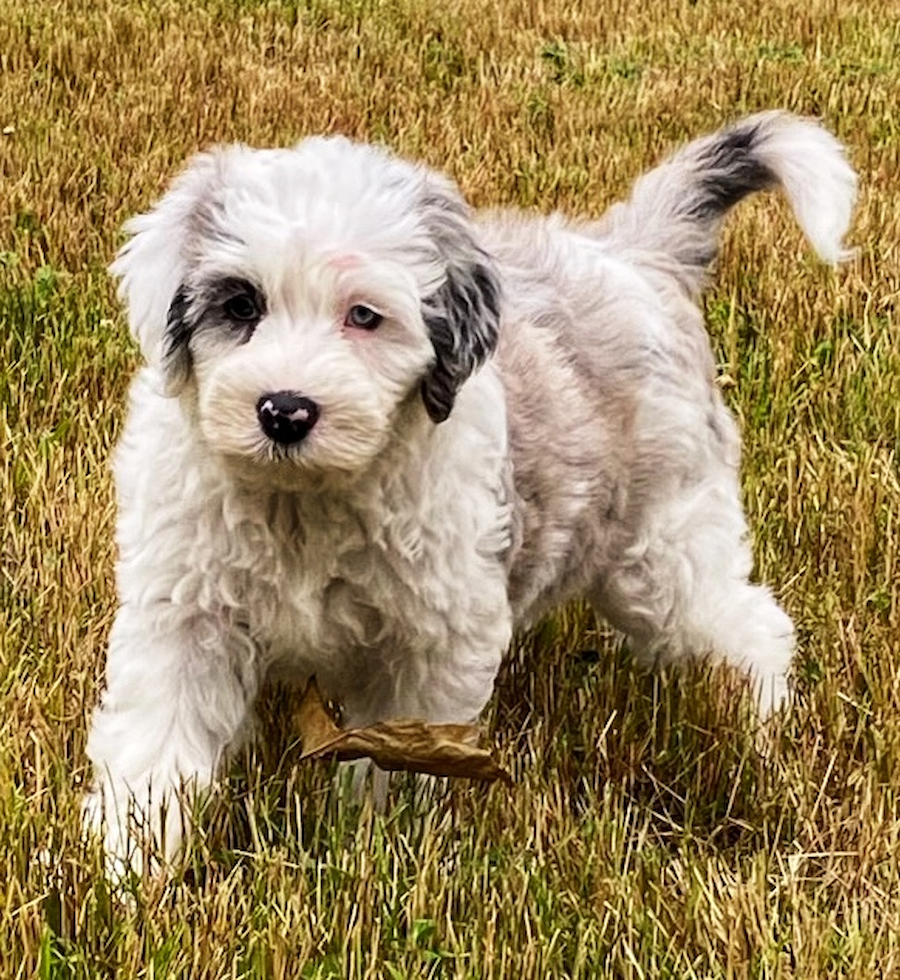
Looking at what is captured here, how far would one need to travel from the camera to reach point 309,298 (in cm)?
286

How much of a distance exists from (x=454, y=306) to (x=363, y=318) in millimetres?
212

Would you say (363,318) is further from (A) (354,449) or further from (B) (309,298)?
(A) (354,449)

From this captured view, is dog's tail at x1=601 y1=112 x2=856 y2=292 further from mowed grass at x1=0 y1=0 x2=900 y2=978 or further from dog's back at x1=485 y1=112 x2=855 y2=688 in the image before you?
mowed grass at x1=0 y1=0 x2=900 y2=978

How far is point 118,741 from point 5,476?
55.4 inches

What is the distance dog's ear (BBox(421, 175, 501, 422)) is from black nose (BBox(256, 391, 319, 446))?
0.36 m

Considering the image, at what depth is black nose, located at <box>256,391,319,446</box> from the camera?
2727 millimetres

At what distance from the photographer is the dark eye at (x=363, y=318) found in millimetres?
2912

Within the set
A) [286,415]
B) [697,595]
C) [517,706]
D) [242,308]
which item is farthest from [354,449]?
[697,595]

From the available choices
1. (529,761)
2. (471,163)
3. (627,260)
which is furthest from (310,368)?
(471,163)

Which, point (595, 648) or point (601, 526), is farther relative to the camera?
point (595, 648)

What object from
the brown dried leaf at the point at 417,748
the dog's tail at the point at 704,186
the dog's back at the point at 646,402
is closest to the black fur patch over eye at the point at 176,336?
the brown dried leaf at the point at 417,748

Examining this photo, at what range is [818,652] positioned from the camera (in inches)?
159

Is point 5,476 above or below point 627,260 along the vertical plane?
below

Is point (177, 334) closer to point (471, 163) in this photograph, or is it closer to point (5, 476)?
point (5, 476)
